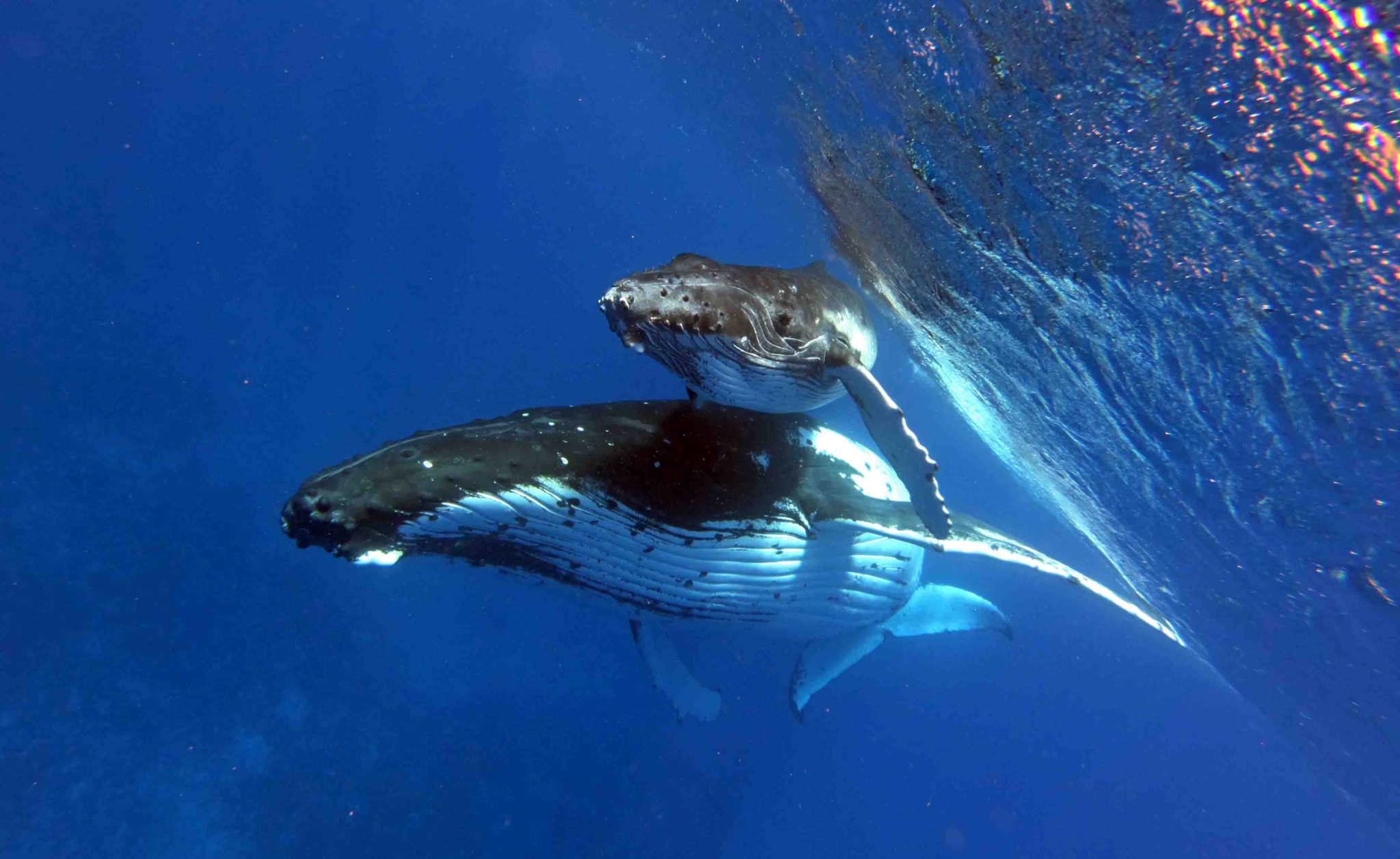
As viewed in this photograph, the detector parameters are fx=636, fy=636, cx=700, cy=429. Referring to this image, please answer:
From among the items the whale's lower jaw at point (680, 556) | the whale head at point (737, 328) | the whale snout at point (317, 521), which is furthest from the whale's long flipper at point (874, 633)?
the whale snout at point (317, 521)

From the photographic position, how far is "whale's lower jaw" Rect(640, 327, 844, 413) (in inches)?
170

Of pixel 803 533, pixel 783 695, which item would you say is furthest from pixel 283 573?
pixel 803 533

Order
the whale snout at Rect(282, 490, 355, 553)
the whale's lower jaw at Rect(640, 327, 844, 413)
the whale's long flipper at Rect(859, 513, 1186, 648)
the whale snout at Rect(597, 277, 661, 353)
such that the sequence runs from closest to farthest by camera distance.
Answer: the whale snout at Rect(282, 490, 355, 553) → the whale snout at Rect(597, 277, 661, 353) → the whale's lower jaw at Rect(640, 327, 844, 413) → the whale's long flipper at Rect(859, 513, 1186, 648)

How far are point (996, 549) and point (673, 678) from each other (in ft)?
15.9

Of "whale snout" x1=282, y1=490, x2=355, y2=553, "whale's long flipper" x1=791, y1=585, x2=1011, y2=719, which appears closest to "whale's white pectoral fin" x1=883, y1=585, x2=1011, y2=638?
"whale's long flipper" x1=791, y1=585, x2=1011, y2=719

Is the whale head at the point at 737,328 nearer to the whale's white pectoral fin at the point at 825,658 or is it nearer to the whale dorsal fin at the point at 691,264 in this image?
the whale dorsal fin at the point at 691,264

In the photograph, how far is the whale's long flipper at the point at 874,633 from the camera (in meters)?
8.21

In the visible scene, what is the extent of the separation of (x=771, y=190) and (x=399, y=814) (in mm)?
18609

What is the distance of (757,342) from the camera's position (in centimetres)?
455

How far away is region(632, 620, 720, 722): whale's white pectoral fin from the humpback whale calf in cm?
182

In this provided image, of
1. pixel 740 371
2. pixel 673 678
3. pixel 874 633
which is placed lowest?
pixel 874 633

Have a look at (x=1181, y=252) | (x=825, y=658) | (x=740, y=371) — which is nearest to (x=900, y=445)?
(x=740, y=371)

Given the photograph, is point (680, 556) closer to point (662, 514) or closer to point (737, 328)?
point (662, 514)

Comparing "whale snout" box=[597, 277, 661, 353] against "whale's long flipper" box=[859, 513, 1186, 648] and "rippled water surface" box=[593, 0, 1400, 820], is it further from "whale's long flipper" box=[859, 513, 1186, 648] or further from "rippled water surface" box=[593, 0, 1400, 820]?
"rippled water surface" box=[593, 0, 1400, 820]
